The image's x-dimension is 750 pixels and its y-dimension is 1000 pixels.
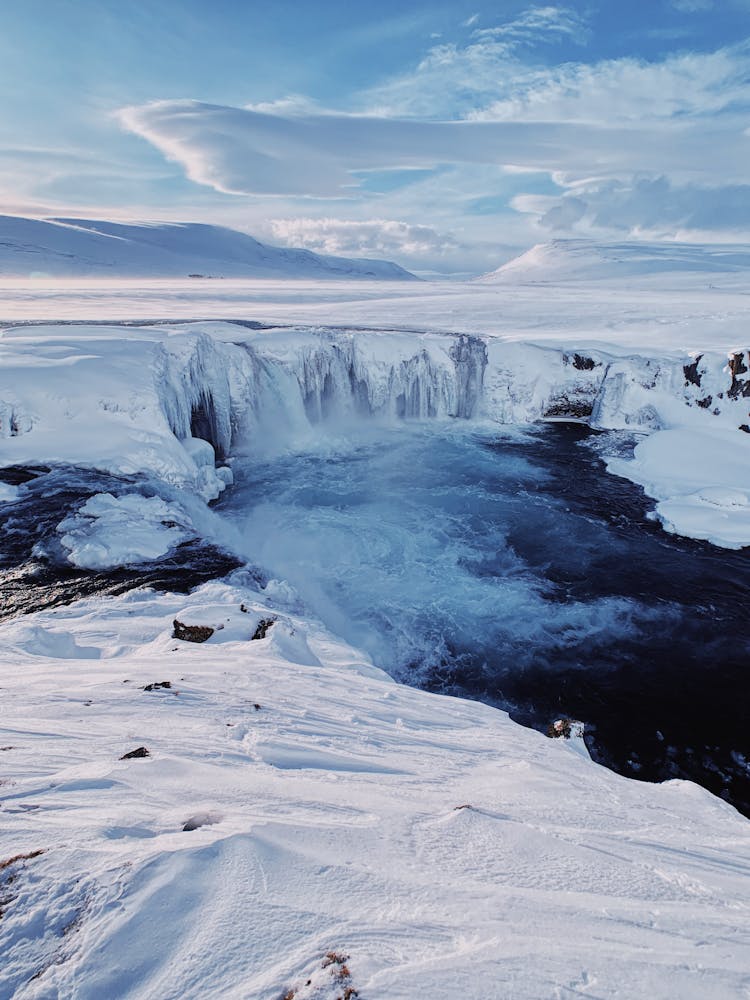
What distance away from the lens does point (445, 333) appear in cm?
2344

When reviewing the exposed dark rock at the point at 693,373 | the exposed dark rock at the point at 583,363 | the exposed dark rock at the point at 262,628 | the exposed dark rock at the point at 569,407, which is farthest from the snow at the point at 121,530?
the exposed dark rock at the point at 693,373

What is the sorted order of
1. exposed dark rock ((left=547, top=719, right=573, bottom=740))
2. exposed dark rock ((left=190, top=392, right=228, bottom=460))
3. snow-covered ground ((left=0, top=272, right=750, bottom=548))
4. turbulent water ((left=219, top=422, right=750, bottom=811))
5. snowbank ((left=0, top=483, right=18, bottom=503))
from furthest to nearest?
exposed dark rock ((left=190, top=392, right=228, bottom=460))
snow-covered ground ((left=0, top=272, right=750, bottom=548))
snowbank ((left=0, top=483, right=18, bottom=503))
turbulent water ((left=219, top=422, right=750, bottom=811))
exposed dark rock ((left=547, top=719, right=573, bottom=740))

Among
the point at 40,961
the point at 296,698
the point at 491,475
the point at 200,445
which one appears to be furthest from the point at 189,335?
the point at 40,961

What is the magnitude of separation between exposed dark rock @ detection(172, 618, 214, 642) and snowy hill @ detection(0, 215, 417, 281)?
81.1 metres

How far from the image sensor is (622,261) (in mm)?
85375

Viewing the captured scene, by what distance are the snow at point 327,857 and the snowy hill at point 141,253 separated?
83.7 m

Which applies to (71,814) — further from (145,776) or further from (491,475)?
(491,475)

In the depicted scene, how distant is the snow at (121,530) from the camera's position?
8.58 meters

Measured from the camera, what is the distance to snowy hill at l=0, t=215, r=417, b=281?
3169 inches

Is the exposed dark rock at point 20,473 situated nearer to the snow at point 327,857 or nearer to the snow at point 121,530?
the snow at point 121,530

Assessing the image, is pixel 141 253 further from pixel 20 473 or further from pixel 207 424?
pixel 20 473

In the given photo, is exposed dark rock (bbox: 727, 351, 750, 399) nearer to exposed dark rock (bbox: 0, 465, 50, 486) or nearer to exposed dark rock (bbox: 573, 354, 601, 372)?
exposed dark rock (bbox: 573, 354, 601, 372)

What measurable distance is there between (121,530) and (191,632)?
378 cm

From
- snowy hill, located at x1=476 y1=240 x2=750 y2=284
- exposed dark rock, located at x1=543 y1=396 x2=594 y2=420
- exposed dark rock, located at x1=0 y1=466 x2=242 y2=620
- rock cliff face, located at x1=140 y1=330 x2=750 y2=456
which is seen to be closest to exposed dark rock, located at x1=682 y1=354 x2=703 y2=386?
rock cliff face, located at x1=140 y1=330 x2=750 y2=456
